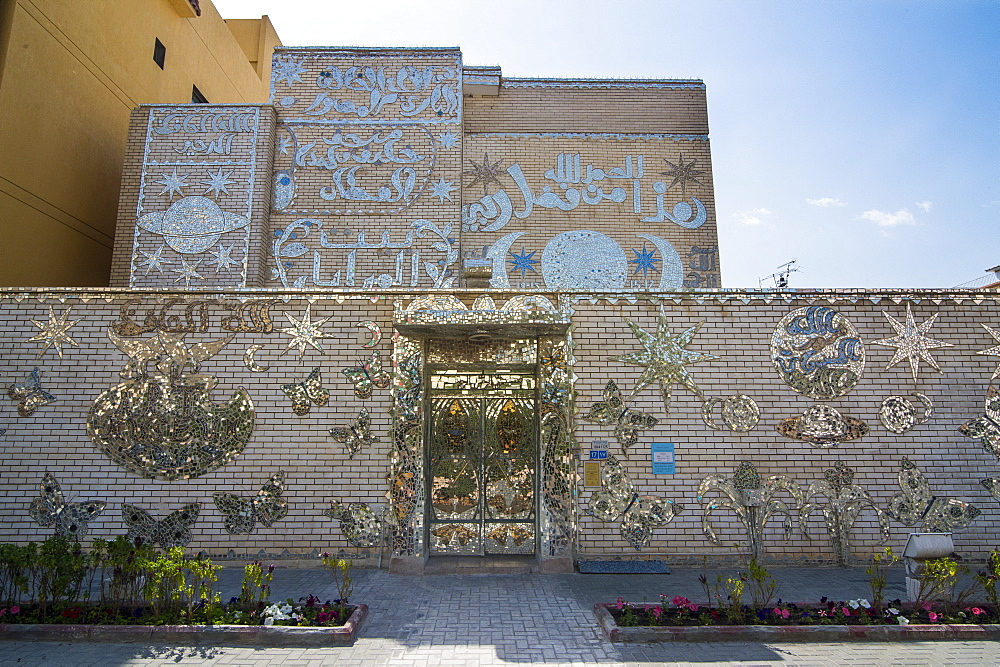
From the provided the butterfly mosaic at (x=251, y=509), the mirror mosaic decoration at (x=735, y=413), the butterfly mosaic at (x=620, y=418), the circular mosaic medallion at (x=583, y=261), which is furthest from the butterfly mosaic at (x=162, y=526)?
the circular mosaic medallion at (x=583, y=261)

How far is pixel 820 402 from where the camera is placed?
6809mm

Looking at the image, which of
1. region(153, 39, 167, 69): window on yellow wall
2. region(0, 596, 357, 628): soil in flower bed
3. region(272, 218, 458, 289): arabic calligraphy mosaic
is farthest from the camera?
region(153, 39, 167, 69): window on yellow wall

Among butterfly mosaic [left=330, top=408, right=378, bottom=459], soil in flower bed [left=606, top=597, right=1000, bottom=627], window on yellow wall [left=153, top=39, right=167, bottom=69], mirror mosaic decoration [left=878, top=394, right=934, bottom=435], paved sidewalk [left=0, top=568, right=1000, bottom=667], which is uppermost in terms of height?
window on yellow wall [left=153, top=39, right=167, bottom=69]

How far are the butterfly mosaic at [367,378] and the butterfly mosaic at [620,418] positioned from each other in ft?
7.92

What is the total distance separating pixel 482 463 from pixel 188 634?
136 inches

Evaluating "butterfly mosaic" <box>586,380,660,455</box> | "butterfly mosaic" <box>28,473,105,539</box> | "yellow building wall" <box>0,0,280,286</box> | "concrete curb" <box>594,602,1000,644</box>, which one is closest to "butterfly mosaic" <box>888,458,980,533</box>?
"concrete curb" <box>594,602,1000,644</box>

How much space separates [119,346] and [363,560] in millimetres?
3750

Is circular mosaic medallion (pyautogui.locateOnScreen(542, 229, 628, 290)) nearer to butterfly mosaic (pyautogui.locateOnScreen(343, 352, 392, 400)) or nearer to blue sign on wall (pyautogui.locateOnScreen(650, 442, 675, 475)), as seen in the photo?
blue sign on wall (pyautogui.locateOnScreen(650, 442, 675, 475))

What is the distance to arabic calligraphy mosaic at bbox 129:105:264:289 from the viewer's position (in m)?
9.35

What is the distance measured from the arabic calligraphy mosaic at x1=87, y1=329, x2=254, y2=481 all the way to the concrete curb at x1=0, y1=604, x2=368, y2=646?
211 cm

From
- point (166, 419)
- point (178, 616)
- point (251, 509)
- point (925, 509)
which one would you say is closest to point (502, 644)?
point (178, 616)

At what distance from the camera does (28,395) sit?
666 cm

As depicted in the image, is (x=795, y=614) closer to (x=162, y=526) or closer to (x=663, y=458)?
(x=663, y=458)

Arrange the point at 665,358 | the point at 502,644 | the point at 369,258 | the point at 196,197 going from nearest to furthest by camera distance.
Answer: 1. the point at 502,644
2. the point at 665,358
3. the point at 369,258
4. the point at 196,197
